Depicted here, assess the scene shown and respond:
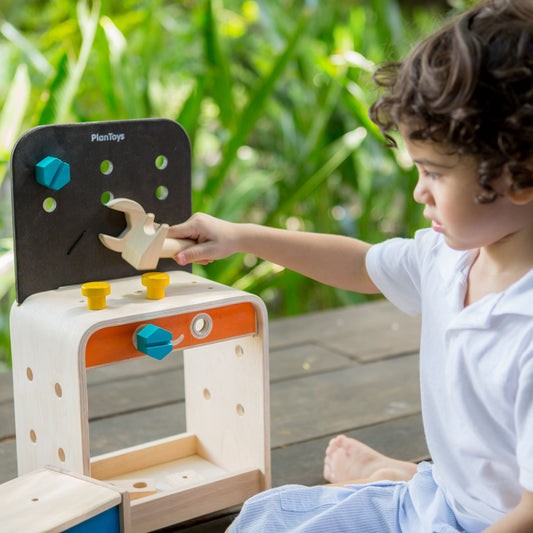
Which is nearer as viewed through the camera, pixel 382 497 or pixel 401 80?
pixel 401 80

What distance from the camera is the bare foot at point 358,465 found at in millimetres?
978

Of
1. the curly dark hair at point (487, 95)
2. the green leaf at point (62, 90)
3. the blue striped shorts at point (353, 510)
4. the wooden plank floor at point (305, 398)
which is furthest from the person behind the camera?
the green leaf at point (62, 90)

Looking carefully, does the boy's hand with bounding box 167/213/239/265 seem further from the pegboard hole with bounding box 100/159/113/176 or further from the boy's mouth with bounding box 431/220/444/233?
the boy's mouth with bounding box 431/220/444/233

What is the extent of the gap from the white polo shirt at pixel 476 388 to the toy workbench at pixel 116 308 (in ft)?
0.66

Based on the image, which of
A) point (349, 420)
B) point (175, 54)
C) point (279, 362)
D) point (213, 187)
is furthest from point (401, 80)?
point (175, 54)

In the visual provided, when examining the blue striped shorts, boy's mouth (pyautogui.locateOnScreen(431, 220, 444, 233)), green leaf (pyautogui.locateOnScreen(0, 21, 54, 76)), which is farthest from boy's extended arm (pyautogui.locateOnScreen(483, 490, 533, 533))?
green leaf (pyautogui.locateOnScreen(0, 21, 54, 76))

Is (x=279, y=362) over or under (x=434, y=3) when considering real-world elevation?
under

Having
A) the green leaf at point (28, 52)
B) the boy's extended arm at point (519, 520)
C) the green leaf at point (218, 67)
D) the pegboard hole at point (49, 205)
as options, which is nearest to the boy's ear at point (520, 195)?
the boy's extended arm at point (519, 520)

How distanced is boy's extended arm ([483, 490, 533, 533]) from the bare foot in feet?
1.03

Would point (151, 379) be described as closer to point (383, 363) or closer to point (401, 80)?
point (383, 363)

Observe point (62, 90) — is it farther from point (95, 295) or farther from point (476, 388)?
point (476, 388)

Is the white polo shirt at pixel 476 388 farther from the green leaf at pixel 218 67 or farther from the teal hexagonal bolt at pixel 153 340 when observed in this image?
the green leaf at pixel 218 67

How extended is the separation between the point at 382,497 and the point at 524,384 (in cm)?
22

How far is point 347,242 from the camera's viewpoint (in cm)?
93
